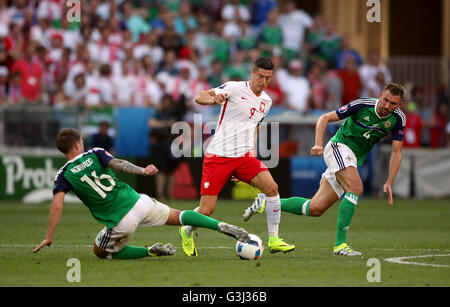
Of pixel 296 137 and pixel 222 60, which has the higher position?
→ pixel 222 60

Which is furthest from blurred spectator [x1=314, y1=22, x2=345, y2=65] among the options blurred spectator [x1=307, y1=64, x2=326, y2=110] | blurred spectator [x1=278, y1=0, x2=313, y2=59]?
blurred spectator [x1=307, y1=64, x2=326, y2=110]

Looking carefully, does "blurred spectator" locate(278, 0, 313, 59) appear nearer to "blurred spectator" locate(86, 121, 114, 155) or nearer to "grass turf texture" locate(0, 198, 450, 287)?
"blurred spectator" locate(86, 121, 114, 155)

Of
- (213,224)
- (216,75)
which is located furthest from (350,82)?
(213,224)

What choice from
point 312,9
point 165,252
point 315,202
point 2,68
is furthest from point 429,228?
point 312,9

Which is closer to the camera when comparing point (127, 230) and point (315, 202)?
point (127, 230)

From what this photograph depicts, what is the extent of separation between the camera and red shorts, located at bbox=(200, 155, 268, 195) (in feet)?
33.2

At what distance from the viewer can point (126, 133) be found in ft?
64.8

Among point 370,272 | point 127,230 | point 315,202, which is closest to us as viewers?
point 370,272

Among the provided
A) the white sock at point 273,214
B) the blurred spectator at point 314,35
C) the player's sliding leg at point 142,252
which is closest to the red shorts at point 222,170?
the white sock at point 273,214

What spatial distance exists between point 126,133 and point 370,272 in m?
12.3

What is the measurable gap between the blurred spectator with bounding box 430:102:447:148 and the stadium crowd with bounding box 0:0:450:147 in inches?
1.0

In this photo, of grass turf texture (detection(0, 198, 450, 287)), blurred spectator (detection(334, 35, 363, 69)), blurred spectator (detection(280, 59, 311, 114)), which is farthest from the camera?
blurred spectator (detection(334, 35, 363, 69))

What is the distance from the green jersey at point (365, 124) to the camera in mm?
10125
